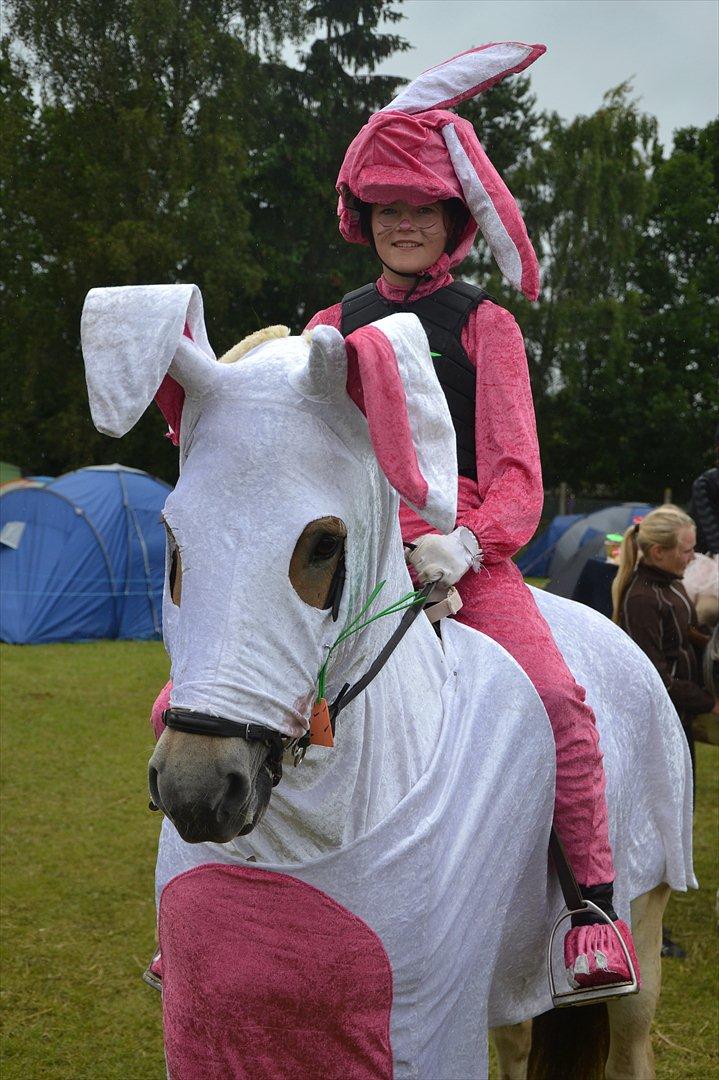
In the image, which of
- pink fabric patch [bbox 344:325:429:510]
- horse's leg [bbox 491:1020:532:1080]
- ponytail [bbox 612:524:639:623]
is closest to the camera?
pink fabric patch [bbox 344:325:429:510]

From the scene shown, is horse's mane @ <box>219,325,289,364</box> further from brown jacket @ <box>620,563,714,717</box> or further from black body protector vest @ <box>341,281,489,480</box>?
brown jacket @ <box>620,563,714,717</box>

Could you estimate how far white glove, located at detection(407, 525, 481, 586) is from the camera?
1.99 metres

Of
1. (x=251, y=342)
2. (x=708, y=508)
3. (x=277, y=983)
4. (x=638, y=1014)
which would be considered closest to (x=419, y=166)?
(x=251, y=342)

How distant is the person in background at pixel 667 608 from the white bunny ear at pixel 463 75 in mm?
3001

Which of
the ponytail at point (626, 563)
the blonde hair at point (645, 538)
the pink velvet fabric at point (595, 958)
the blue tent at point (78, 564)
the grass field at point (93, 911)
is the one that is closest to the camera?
the pink velvet fabric at point (595, 958)

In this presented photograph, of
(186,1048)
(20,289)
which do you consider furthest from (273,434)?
(20,289)

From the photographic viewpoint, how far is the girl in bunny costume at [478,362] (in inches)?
85.1

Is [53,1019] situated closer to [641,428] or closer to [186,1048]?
[186,1048]

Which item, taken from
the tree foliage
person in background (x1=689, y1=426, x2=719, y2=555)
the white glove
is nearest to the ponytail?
person in background (x1=689, y1=426, x2=719, y2=555)

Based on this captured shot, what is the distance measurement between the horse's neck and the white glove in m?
0.14

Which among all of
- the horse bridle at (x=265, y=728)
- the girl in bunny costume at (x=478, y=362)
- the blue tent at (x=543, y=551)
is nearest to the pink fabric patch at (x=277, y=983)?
the horse bridle at (x=265, y=728)

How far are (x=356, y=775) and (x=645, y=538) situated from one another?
12.4 feet

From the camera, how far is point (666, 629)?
5.25 metres

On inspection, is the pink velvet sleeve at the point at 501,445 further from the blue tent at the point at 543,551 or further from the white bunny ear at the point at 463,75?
the blue tent at the point at 543,551
